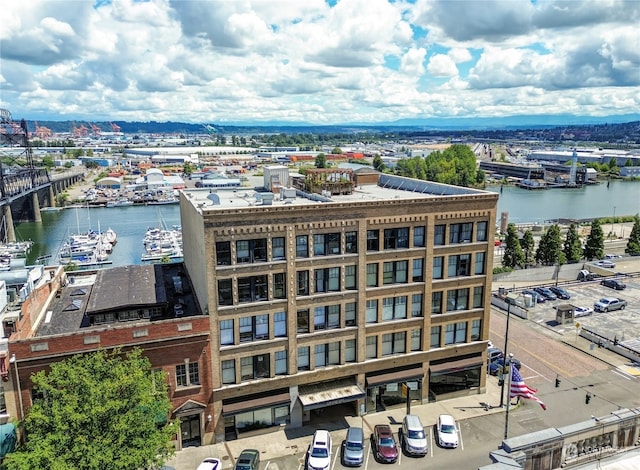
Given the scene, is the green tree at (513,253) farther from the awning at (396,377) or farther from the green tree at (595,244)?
the awning at (396,377)

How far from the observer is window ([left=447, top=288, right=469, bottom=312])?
46219mm

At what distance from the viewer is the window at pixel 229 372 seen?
4019 centimetres

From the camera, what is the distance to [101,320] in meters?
40.0

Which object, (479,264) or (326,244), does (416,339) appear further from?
(326,244)

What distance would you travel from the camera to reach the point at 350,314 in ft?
142

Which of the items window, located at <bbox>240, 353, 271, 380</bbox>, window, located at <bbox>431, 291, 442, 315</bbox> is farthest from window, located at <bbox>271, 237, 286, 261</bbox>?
window, located at <bbox>431, 291, 442, 315</bbox>

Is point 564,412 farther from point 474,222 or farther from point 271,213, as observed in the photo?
point 271,213

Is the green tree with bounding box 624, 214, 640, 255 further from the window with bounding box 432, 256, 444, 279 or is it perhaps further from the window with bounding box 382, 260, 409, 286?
the window with bounding box 382, 260, 409, 286

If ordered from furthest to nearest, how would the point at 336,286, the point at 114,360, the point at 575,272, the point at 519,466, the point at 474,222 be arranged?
the point at 575,272 → the point at 474,222 → the point at 336,286 → the point at 114,360 → the point at 519,466

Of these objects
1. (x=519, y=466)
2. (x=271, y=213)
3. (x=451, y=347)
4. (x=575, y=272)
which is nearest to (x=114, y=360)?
(x=271, y=213)

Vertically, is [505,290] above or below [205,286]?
below

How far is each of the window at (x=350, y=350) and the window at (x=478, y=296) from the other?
40.9ft

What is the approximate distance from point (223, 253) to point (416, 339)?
19525 millimetres

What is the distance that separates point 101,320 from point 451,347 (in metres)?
30.6
